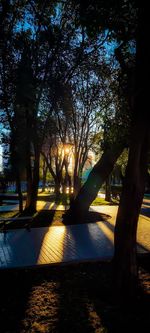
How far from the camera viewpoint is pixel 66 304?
181 inches

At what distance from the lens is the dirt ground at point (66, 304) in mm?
3982

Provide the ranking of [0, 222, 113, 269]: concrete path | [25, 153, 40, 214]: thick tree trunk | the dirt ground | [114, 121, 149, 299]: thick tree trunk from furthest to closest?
1. [25, 153, 40, 214]: thick tree trunk
2. [0, 222, 113, 269]: concrete path
3. [114, 121, 149, 299]: thick tree trunk
4. the dirt ground

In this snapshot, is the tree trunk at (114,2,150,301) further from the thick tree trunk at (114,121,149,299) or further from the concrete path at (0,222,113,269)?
the concrete path at (0,222,113,269)

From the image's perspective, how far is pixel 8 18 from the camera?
12211 mm

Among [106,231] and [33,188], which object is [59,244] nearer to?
[106,231]

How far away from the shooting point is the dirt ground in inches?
157

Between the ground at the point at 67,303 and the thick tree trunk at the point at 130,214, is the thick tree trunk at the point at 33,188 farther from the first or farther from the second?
the thick tree trunk at the point at 130,214

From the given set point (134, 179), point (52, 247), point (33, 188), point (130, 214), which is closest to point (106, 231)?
point (52, 247)

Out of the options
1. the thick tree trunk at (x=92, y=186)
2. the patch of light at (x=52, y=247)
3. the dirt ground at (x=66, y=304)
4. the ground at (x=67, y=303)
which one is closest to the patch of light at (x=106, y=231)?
the thick tree trunk at (x=92, y=186)

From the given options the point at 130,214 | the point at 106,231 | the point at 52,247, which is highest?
the point at 130,214

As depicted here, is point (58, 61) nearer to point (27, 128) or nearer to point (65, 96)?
point (65, 96)

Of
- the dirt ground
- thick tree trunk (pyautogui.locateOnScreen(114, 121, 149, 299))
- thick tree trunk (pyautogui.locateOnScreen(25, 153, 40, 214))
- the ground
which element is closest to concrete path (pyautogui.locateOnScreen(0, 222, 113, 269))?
the ground

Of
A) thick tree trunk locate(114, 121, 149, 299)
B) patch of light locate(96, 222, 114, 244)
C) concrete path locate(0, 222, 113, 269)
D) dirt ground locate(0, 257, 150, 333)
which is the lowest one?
dirt ground locate(0, 257, 150, 333)

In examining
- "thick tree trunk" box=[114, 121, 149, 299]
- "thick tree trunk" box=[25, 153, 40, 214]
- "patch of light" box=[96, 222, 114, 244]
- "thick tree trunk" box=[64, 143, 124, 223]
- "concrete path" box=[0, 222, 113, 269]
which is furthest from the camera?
"thick tree trunk" box=[25, 153, 40, 214]
